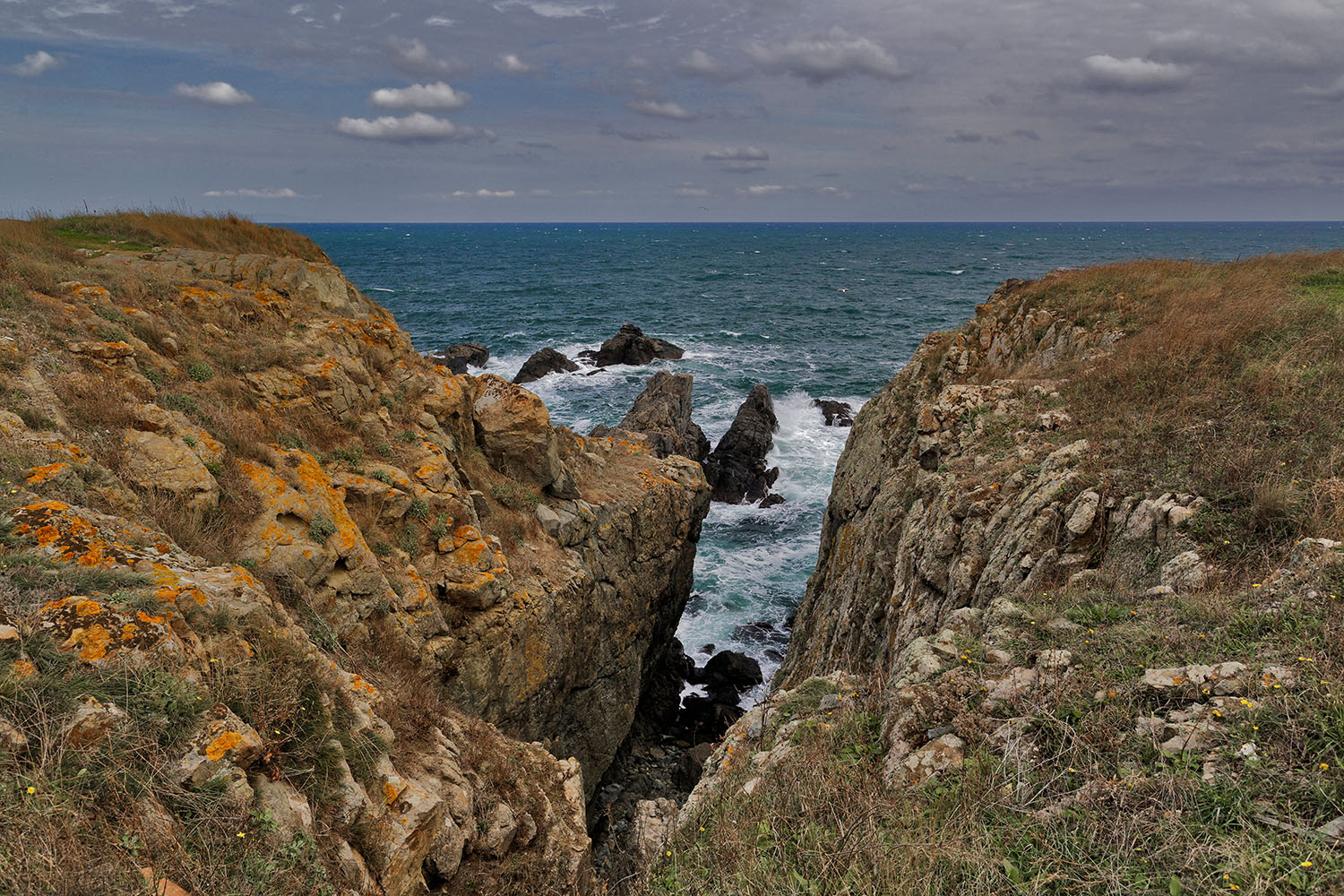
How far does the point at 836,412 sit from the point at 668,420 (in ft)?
41.4

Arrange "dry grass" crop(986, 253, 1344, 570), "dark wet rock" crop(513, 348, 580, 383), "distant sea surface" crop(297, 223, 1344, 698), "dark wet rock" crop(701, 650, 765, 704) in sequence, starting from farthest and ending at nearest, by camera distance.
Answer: "dark wet rock" crop(513, 348, 580, 383), "distant sea surface" crop(297, 223, 1344, 698), "dark wet rock" crop(701, 650, 765, 704), "dry grass" crop(986, 253, 1344, 570)

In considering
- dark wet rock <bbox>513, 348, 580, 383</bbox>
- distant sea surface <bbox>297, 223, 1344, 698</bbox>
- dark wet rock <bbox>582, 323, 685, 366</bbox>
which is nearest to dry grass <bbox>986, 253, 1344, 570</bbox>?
distant sea surface <bbox>297, 223, 1344, 698</bbox>

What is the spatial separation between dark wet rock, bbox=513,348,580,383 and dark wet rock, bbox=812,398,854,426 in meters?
18.1

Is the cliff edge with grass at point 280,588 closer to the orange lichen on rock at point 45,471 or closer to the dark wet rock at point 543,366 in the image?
the orange lichen on rock at point 45,471

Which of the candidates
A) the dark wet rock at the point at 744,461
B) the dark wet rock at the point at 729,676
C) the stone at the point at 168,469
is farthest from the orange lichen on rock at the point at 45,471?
the dark wet rock at the point at 744,461

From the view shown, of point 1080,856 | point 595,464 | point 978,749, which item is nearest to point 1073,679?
point 978,749

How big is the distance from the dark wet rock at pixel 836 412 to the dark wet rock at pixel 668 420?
8982mm

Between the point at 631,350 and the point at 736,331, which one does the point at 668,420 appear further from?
the point at 736,331

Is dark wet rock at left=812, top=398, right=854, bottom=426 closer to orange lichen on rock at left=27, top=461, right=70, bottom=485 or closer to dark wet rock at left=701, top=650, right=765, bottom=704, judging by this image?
dark wet rock at left=701, top=650, right=765, bottom=704

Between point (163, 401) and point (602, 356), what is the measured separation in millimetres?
40879

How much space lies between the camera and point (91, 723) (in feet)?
14.0

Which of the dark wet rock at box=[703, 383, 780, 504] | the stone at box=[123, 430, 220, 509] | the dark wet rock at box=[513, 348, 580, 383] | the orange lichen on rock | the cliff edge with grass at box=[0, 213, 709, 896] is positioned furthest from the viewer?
the dark wet rock at box=[513, 348, 580, 383]

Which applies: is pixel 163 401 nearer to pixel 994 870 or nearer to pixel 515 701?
pixel 515 701

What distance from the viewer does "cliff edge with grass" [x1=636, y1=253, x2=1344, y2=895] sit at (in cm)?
422
